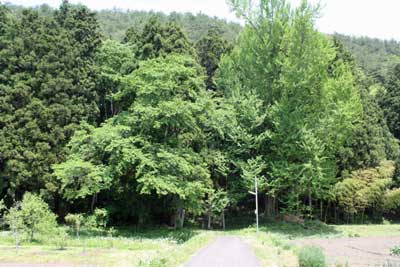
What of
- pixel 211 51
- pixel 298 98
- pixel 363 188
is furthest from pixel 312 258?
pixel 211 51

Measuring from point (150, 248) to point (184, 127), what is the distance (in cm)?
1036

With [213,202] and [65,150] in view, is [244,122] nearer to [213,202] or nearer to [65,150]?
[213,202]

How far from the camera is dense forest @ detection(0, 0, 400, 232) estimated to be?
25.8 m

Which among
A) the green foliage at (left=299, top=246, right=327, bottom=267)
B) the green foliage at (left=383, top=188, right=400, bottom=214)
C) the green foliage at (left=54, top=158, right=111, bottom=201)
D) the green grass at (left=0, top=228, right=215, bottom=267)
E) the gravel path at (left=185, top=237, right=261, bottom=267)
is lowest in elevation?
the green grass at (left=0, top=228, right=215, bottom=267)

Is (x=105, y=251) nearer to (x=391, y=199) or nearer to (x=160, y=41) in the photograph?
(x=160, y=41)

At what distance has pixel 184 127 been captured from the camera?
88.9ft

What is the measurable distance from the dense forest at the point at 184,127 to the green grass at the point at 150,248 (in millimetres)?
2377

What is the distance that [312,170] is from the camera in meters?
28.5

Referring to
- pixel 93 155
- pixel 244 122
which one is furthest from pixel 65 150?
pixel 244 122

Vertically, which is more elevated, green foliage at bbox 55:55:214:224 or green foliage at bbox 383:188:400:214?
green foliage at bbox 55:55:214:224

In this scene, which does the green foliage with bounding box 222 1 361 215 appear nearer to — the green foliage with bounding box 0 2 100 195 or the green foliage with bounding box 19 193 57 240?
the green foliage with bounding box 0 2 100 195

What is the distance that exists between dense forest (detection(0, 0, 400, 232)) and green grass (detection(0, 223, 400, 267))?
2.38 meters

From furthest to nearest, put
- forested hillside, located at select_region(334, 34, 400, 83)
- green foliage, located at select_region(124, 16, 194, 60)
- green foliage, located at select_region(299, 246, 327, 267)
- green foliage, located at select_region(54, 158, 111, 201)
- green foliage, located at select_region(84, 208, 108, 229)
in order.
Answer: forested hillside, located at select_region(334, 34, 400, 83)
green foliage, located at select_region(124, 16, 194, 60)
green foliage, located at select_region(84, 208, 108, 229)
green foliage, located at select_region(54, 158, 111, 201)
green foliage, located at select_region(299, 246, 327, 267)

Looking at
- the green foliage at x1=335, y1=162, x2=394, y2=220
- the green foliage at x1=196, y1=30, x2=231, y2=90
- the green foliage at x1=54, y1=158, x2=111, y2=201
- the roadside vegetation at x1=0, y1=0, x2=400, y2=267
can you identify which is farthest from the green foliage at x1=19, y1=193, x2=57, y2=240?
the green foliage at x1=335, y1=162, x2=394, y2=220
